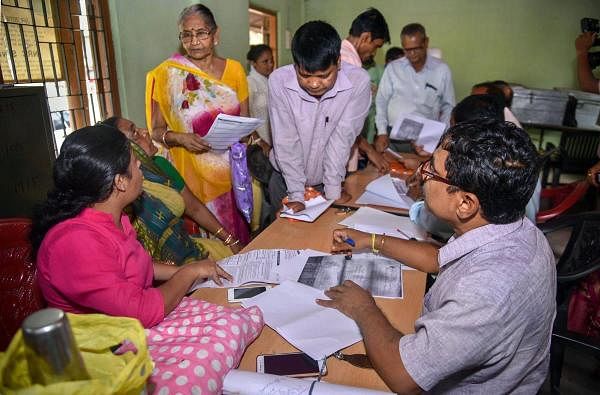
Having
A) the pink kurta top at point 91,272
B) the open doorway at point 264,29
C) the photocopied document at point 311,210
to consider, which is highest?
the open doorway at point 264,29

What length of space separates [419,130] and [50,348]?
270 cm

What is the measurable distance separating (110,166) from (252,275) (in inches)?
21.9

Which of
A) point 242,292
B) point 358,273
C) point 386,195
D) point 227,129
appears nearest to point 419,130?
point 386,195

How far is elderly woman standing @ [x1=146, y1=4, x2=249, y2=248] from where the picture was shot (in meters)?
2.22

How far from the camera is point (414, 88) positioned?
3225 mm

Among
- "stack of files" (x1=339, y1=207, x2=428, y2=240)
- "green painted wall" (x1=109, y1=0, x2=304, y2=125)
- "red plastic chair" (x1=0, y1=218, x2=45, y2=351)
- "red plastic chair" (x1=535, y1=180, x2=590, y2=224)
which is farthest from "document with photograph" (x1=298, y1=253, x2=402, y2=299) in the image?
"green painted wall" (x1=109, y1=0, x2=304, y2=125)

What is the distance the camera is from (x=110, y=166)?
3.73 feet

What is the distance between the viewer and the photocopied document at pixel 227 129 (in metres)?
1.93

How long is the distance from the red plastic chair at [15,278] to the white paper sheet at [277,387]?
672mm

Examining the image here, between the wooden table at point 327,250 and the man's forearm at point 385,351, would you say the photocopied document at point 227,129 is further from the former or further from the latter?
the man's forearm at point 385,351

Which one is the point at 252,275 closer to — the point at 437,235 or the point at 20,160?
the point at 437,235

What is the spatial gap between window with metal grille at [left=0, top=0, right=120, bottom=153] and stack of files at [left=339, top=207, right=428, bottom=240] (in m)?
1.41

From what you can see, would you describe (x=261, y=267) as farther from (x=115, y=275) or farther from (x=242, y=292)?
(x=115, y=275)

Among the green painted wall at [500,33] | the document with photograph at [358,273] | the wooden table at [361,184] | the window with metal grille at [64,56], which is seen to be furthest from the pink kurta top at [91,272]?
the green painted wall at [500,33]
